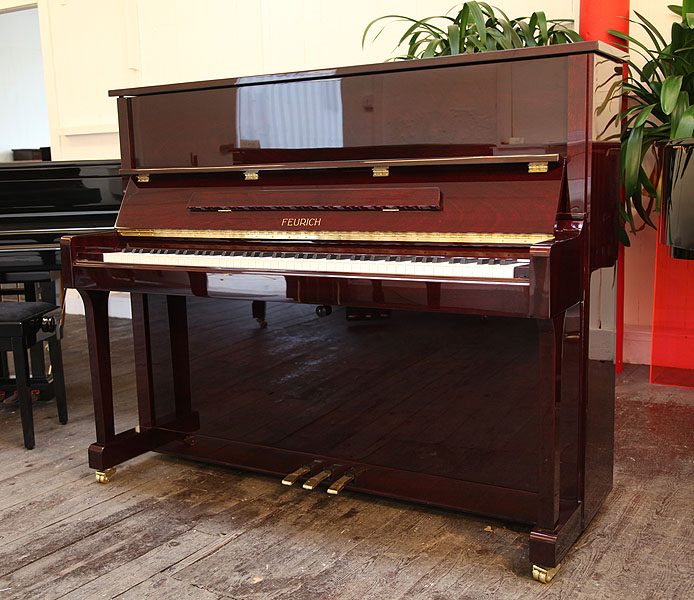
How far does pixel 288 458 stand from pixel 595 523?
930 millimetres

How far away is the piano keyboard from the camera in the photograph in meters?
1.70

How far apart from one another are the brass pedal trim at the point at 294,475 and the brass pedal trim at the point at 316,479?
5 cm

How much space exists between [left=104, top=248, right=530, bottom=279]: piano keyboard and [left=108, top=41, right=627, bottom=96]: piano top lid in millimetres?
528

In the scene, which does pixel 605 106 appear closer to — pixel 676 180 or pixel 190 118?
pixel 676 180

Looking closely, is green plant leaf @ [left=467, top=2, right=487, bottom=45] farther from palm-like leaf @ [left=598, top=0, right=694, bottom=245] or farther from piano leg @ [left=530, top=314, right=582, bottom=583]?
piano leg @ [left=530, top=314, right=582, bottom=583]

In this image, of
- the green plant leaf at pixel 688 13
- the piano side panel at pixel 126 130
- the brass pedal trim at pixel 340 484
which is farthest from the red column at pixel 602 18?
the brass pedal trim at pixel 340 484

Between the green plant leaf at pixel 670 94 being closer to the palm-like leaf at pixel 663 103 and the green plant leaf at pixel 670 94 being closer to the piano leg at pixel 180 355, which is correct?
the palm-like leaf at pixel 663 103

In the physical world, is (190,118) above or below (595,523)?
above

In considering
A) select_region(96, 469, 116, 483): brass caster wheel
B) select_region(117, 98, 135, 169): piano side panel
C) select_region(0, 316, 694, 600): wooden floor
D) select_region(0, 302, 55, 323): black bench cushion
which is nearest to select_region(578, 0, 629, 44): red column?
select_region(0, 316, 694, 600): wooden floor

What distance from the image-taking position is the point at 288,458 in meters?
2.32

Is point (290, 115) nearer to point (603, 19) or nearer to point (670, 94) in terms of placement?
point (670, 94)

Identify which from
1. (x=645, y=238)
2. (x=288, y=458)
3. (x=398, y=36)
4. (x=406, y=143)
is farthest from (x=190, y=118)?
(x=645, y=238)

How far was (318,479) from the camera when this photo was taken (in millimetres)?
2139

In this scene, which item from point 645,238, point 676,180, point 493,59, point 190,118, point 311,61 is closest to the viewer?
point 493,59
